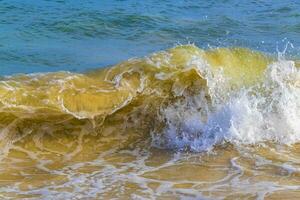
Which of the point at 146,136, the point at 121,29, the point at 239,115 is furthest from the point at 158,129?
the point at 121,29

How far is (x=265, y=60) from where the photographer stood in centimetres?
691

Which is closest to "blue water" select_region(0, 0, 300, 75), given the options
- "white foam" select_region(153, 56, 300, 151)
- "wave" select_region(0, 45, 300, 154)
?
"wave" select_region(0, 45, 300, 154)

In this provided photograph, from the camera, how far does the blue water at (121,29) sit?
9141 mm

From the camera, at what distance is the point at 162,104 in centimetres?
617

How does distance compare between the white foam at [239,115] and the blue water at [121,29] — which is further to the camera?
the blue water at [121,29]

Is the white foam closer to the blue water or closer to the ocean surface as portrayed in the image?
the ocean surface

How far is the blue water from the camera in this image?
914cm

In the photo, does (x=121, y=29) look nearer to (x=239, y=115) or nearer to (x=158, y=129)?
(x=158, y=129)

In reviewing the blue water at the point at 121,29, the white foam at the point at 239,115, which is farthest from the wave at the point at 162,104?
the blue water at the point at 121,29

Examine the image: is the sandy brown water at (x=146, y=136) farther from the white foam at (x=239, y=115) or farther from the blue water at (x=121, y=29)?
the blue water at (x=121, y=29)

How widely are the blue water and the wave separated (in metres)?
2.33

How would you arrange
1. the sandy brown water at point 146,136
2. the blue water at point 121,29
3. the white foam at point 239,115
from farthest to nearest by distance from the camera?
the blue water at point 121,29
the white foam at point 239,115
the sandy brown water at point 146,136

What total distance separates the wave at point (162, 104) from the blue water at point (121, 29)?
2.33m

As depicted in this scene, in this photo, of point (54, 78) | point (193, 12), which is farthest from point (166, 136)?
point (193, 12)
